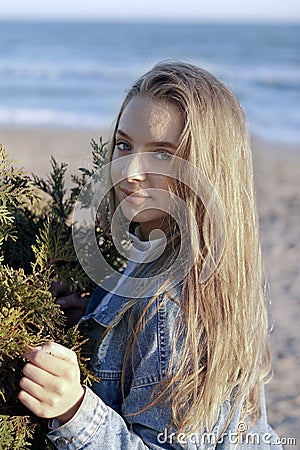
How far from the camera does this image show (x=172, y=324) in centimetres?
177

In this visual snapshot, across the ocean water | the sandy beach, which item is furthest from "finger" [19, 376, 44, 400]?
the ocean water

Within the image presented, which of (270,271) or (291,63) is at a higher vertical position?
(291,63)

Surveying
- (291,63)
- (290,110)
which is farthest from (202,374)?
(291,63)

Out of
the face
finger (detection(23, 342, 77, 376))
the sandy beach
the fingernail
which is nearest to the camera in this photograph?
finger (detection(23, 342, 77, 376))

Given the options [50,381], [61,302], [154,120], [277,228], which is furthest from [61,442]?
[277,228]

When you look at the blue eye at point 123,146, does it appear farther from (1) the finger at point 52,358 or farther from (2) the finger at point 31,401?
(2) the finger at point 31,401

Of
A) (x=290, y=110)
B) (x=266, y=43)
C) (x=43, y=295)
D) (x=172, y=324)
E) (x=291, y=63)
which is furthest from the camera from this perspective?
(x=266, y=43)

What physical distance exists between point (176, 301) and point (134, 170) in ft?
1.26

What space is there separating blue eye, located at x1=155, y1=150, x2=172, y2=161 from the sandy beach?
1.67 feet

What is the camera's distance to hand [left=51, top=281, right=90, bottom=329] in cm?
209

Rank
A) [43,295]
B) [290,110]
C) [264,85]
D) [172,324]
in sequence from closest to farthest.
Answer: [43,295] → [172,324] → [290,110] → [264,85]

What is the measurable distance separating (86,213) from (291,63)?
3087 cm

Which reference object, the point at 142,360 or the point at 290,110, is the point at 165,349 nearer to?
the point at 142,360

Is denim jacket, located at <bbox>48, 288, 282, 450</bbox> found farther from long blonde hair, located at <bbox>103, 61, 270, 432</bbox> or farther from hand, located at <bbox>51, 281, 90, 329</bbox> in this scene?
hand, located at <bbox>51, 281, 90, 329</bbox>
